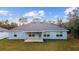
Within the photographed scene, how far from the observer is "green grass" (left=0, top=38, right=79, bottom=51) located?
274 centimetres

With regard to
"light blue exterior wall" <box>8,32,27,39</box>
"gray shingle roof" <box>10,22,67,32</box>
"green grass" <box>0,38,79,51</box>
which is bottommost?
"green grass" <box>0,38,79,51</box>

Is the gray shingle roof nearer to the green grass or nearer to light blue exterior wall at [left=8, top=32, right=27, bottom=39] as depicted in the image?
light blue exterior wall at [left=8, top=32, right=27, bottom=39]

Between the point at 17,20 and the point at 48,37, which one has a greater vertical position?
the point at 17,20

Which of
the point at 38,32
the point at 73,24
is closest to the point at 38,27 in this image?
the point at 38,32

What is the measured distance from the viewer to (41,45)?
275 cm

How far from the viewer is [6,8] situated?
2.74 metres

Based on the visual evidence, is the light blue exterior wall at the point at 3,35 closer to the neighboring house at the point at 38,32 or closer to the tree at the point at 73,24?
the neighboring house at the point at 38,32

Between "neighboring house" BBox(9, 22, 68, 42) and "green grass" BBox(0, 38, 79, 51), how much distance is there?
0.06 meters

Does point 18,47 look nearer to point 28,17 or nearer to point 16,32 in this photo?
point 16,32

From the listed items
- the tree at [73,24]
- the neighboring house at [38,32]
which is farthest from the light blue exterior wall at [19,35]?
the tree at [73,24]

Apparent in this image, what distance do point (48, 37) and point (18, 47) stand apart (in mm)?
436

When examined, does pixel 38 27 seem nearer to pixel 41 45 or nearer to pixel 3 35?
pixel 41 45

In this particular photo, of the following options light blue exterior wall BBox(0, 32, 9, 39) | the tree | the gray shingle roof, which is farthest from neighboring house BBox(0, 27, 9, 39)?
the tree
